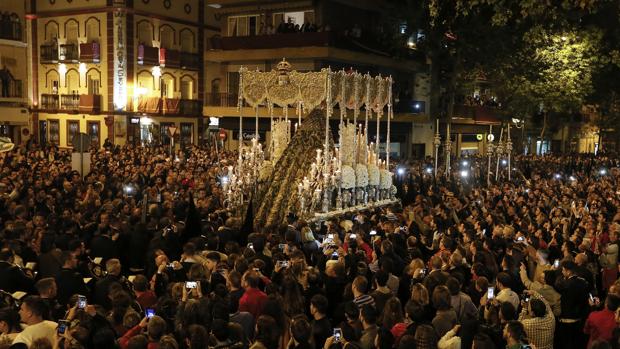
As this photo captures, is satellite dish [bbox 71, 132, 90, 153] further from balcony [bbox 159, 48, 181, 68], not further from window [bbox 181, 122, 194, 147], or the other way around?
window [bbox 181, 122, 194, 147]

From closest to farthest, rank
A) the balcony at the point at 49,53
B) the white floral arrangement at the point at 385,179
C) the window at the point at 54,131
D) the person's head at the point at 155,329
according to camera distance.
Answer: the person's head at the point at 155,329 < the white floral arrangement at the point at 385,179 < the balcony at the point at 49,53 < the window at the point at 54,131

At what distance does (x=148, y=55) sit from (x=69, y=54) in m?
4.45

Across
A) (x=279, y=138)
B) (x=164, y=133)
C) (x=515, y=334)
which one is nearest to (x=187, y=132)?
(x=164, y=133)

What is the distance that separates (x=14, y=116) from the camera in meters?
38.2

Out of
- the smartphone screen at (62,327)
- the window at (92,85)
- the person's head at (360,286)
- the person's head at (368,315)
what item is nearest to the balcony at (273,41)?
the window at (92,85)

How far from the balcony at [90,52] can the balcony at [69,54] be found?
584 mm

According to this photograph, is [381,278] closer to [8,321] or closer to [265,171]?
[8,321]

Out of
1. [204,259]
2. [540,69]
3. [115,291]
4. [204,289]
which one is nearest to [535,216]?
[204,259]

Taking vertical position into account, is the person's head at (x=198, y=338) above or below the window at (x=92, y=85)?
below

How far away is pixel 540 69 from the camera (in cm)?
3362

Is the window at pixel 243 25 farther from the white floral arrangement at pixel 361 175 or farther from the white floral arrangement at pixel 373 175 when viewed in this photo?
the white floral arrangement at pixel 361 175

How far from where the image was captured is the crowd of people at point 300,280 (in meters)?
6.59

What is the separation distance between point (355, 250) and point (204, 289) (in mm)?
3277

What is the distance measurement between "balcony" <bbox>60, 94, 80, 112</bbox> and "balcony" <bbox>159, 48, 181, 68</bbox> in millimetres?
5301
